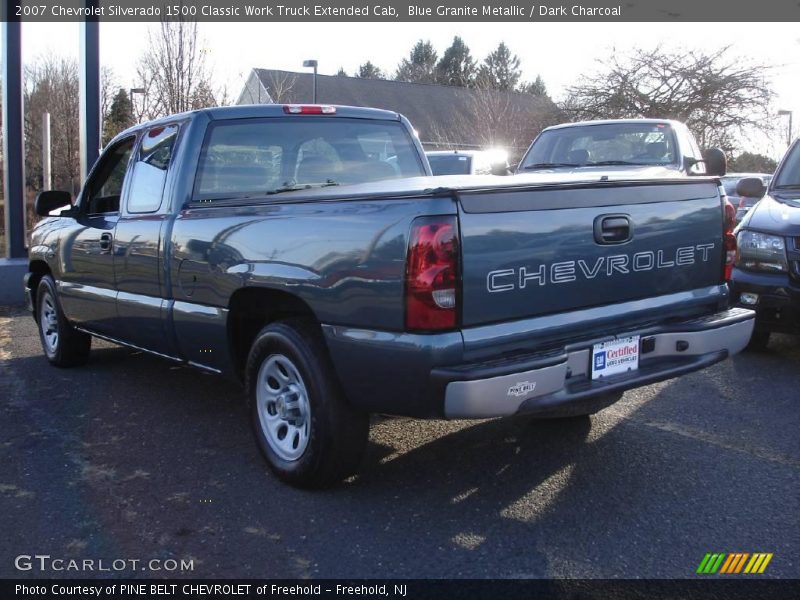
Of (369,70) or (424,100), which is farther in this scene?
(369,70)

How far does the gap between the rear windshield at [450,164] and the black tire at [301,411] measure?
1057 centimetres

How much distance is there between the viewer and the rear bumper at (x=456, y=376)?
10.1 ft

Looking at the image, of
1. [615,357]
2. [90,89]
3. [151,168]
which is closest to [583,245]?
[615,357]

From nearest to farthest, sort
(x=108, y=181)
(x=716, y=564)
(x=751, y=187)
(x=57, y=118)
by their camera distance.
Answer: (x=716, y=564)
(x=108, y=181)
(x=751, y=187)
(x=57, y=118)

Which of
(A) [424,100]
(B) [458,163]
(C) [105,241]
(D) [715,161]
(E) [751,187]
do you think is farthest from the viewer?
(A) [424,100]

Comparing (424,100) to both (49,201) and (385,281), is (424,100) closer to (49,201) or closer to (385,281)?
(49,201)

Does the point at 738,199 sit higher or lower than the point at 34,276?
higher

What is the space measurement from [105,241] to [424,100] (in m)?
42.0

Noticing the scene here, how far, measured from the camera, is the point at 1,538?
3344 mm

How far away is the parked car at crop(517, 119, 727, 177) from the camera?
8.10 meters

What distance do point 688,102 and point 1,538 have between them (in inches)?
1080

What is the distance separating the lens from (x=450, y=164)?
14305mm
